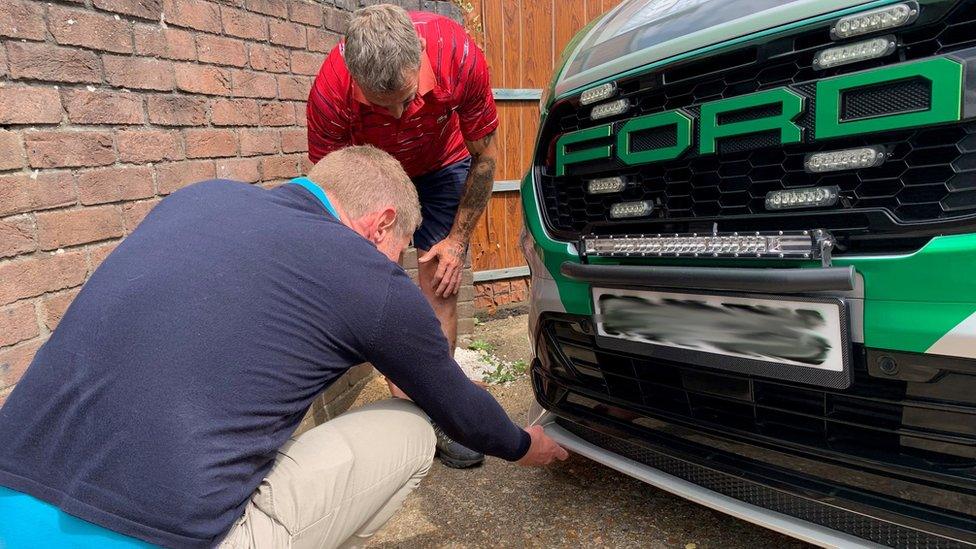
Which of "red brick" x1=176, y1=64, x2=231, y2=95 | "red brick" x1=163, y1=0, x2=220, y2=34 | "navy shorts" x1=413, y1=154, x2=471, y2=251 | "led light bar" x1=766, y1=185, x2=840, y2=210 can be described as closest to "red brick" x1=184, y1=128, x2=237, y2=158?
"red brick" x1=176, y1=64, x2=231, y2=95

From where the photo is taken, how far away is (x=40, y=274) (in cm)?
181

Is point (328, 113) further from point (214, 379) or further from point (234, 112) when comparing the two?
point (214, 379)

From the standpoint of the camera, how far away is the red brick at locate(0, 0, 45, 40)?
1.69 m

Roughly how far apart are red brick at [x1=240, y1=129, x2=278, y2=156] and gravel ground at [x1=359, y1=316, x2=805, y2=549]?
1.53 meters

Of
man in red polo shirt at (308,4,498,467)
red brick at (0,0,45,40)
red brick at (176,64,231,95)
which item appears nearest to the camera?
red brick at (0,0,45,40)

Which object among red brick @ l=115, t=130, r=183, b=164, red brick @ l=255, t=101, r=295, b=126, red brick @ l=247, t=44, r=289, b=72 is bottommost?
red brick @ l=115, t=130, r=183, b=164

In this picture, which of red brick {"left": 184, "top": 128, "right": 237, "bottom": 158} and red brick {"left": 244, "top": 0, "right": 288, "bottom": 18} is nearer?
red brick {"left": 184, "top": 128, "right": 237, "bottom": 158}

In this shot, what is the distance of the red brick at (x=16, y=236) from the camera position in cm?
170

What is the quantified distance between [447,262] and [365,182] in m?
1.33

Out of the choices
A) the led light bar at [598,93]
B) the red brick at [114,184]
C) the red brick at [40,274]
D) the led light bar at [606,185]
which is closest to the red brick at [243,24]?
the red brick at [114,184]

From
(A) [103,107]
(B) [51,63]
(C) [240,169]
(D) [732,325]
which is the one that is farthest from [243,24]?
(D) [732,325]

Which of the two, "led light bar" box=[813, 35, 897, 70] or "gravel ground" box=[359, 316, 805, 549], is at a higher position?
"led light bar" box=[813, 35, 897, 70]

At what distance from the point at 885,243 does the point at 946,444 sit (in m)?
0.41

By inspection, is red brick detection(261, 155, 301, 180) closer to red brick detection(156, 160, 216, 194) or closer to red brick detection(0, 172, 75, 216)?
red brick detection(156, 160, 216, 194)
